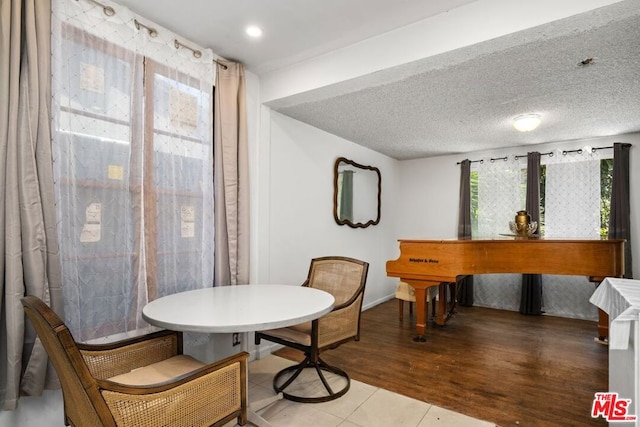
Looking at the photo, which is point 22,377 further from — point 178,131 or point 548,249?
point 548,249

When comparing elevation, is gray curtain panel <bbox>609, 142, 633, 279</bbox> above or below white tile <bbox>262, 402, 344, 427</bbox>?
above

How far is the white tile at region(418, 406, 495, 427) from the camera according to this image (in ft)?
6.16

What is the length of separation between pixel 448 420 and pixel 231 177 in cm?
220

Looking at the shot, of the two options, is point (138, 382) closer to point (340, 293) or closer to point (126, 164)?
point (126, 164)

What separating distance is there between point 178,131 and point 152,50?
516 mm

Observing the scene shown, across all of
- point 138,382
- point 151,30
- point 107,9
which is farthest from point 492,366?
point 107,9

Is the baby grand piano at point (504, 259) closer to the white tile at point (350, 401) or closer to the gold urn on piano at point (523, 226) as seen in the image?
the gold urn on piano at point (523, 226)

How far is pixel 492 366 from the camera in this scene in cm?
267

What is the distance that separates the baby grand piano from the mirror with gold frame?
1.11 m

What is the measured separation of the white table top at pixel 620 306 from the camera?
130cm

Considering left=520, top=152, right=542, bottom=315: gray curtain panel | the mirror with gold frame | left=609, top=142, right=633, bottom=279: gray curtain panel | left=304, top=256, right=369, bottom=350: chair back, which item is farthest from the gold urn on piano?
left=304, top=256, right=369, bottom=350: chair back

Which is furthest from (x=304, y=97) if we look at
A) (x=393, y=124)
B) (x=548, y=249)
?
(x=548, y=249)

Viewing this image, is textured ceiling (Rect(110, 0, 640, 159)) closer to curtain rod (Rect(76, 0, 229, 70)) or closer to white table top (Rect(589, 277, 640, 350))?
curtain rod (Rect(76, 0, 229, 70))

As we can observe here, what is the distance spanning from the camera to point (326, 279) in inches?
104
